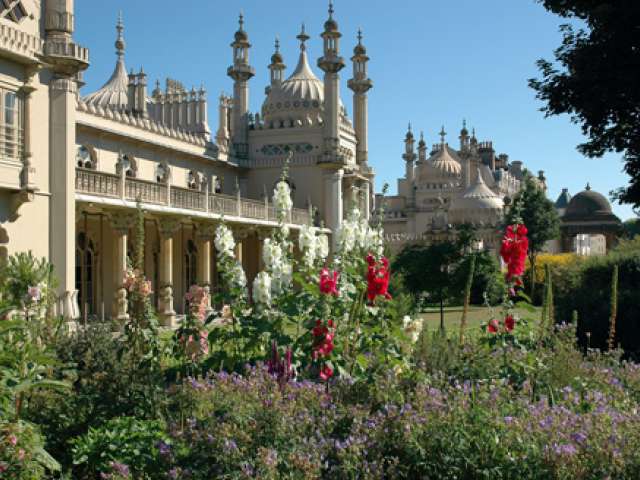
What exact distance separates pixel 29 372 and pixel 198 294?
2.57 m

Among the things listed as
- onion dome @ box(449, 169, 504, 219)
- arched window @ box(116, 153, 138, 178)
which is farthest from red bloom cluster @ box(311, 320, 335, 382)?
onion dome @ box(449, 169, 504, 219)

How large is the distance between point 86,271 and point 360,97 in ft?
75.4

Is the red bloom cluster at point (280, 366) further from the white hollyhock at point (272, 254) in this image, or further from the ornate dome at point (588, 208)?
the ornate dome at point (588, 208)

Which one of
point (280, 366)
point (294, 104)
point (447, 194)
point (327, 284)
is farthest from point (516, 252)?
point (447, 194)

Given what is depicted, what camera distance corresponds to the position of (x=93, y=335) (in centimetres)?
Result: 877

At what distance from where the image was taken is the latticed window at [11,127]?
1547cm

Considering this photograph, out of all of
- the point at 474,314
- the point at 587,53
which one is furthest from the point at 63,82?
the point at 474,314

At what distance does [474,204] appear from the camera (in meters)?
60.4

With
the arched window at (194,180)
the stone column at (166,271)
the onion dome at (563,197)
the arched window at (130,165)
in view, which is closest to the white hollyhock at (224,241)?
the stone column at (166,271)

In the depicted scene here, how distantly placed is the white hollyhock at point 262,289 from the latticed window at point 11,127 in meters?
9.43

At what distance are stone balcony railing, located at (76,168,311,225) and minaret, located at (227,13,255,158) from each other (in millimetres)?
6156

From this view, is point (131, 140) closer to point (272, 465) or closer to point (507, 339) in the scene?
point (507, 339)

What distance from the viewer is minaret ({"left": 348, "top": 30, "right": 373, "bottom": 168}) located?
43.3 metres

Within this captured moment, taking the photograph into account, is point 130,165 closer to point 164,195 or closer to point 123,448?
point 164,195
